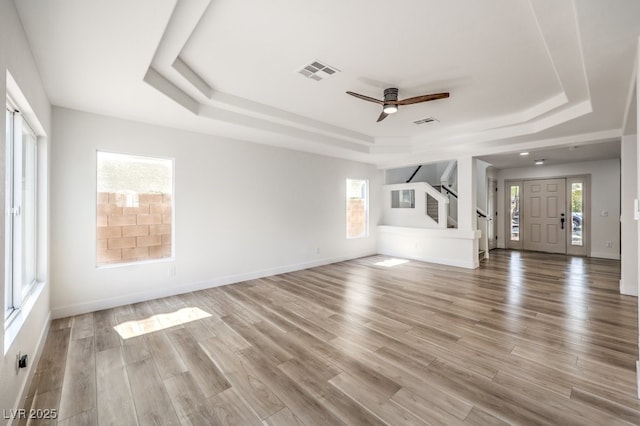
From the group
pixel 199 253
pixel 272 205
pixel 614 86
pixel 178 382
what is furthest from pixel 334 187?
pixel 178 382

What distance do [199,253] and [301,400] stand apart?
3.16m

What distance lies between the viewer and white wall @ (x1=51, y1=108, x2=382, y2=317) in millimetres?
3389

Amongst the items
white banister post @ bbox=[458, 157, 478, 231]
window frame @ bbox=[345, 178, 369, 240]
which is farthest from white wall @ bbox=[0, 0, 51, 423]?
white banister post @ bbox=[458, 157, 478, 231]

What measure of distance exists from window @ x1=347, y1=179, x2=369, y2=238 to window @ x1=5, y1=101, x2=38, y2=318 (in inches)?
216

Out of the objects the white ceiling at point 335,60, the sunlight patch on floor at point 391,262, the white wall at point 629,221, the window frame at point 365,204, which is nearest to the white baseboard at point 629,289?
the white wall at point 629,221

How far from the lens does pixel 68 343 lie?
2.70m

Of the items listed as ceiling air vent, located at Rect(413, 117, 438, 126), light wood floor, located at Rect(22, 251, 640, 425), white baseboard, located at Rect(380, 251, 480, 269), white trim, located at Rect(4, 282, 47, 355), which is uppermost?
ceiling air vent, located at Rect(413, 117, 438, 126)

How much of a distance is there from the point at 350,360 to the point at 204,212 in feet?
10.6

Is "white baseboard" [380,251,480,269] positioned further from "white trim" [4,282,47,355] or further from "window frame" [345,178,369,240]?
"white trim" [4,282,47,355]

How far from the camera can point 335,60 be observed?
9.32ft

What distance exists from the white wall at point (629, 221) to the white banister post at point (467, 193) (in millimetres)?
2144

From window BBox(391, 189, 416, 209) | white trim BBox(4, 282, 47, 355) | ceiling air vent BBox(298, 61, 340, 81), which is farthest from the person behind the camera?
window BBox(391, 189, 416, 209)

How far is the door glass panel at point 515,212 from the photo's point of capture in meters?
8.36

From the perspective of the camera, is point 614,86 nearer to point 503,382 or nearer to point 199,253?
point 503,382
